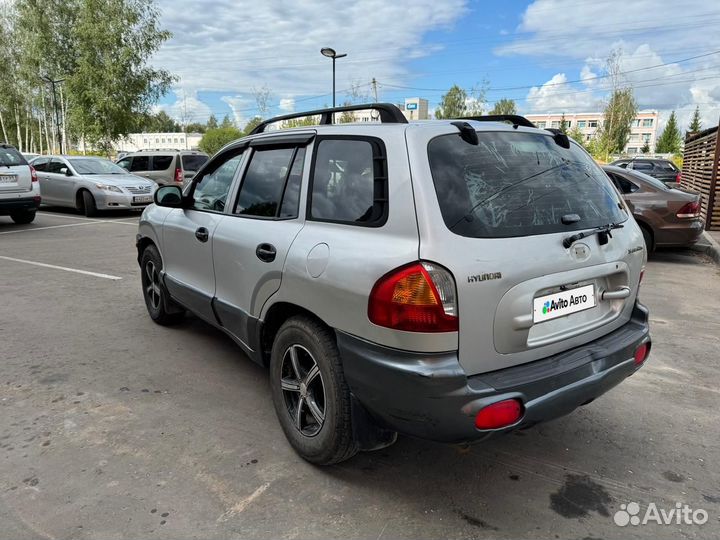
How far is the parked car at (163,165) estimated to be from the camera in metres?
16.8

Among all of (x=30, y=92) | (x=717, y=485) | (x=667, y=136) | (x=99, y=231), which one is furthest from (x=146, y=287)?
(x=667, y=136)

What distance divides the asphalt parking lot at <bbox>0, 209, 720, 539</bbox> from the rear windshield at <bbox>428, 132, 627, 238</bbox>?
1.30m

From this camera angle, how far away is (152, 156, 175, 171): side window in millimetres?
16891

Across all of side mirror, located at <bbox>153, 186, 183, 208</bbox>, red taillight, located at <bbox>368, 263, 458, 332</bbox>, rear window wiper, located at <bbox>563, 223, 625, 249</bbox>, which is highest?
side mirror, located at <bbox>153, 186, 183, 208</bbox>

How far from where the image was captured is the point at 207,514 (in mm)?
2414

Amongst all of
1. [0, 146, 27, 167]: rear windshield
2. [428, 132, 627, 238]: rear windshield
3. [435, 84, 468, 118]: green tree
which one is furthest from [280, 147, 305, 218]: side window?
[435, 84, 468, 118]: green tree

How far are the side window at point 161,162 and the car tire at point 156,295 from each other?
42.1ft

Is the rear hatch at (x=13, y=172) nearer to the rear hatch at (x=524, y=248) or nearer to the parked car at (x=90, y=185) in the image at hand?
the parked car at (x=90, y=185)

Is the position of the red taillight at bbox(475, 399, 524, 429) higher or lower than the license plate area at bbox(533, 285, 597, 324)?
lower

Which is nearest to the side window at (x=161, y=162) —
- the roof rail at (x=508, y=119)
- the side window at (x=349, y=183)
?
the side window at (x=349, y=183)

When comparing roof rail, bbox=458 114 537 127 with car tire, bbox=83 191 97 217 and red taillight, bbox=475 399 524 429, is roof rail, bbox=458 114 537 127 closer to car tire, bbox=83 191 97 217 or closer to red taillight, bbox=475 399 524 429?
red taillight, bbox=475 399 524 429

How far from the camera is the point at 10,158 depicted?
35.2ft

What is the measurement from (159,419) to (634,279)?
292cm

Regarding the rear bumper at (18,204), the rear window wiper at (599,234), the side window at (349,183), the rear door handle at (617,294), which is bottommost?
the rear bumper at (18,204)
